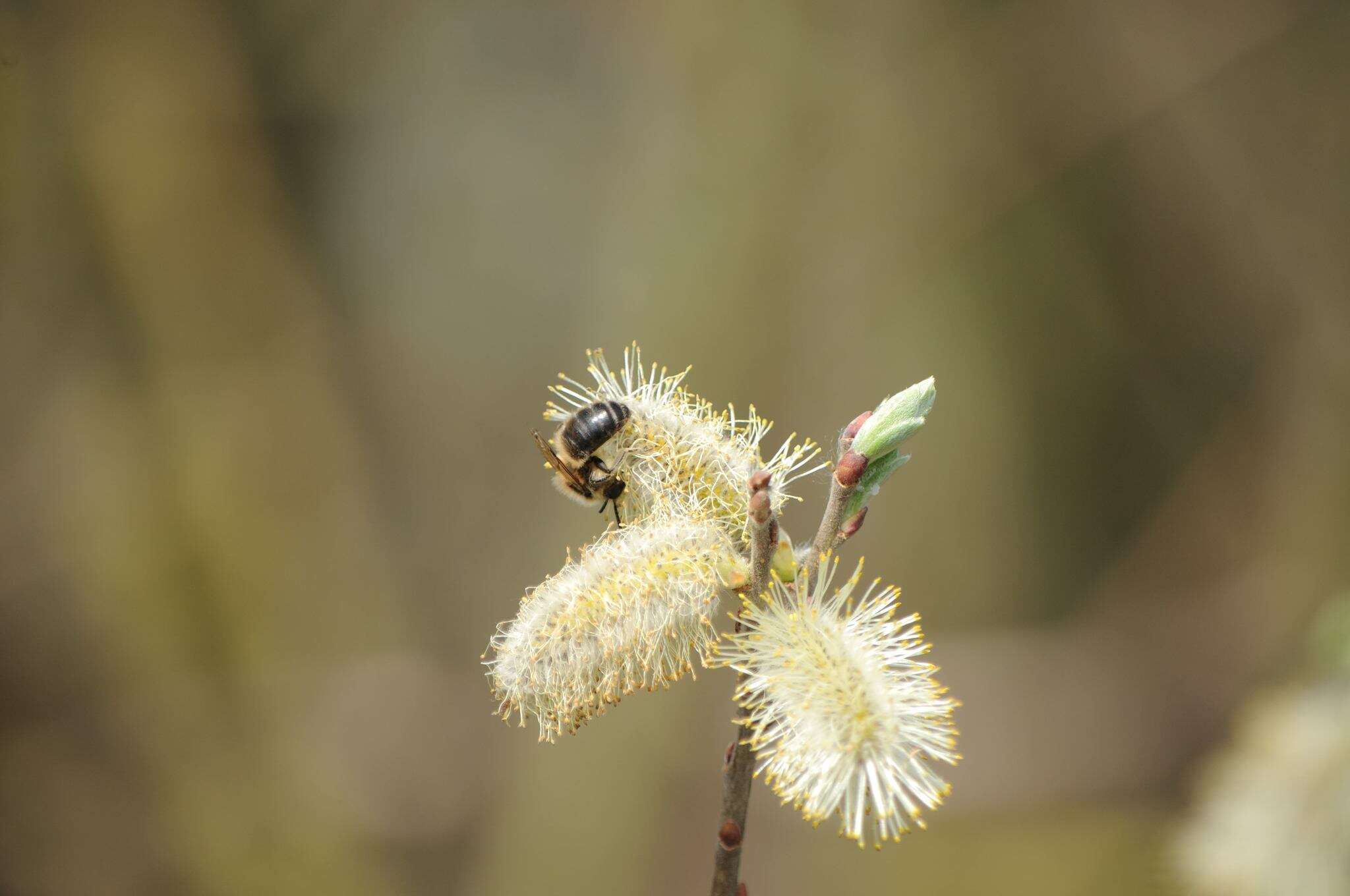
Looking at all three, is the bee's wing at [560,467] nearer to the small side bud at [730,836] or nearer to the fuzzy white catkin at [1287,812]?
the small side bud at [730,836]

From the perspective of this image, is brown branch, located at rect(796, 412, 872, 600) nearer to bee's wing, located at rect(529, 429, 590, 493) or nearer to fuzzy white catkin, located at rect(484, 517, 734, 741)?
fuzzy white catkin, located at rect(484, 517, 734, 741)

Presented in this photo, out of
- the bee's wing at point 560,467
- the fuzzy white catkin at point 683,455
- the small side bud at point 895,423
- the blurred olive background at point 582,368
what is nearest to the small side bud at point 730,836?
the fuzzy white catkin at point 683,455

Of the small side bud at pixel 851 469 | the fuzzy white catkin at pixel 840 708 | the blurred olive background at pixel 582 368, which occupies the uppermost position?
the blurred olive background at pixel 582 368

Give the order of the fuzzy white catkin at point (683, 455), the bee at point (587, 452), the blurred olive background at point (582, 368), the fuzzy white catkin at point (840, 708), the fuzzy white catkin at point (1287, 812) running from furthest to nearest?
1. the blurred olive background at point (582, 368)
2. the fuzzy white catkin at point (1287, 812)
3. the bee at point (587, 452)
4. the fuzzy white catkin at point (683, 455)
5. the fuzzy white catkin at point (840, 708)

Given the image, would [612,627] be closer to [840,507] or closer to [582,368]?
[840,507]

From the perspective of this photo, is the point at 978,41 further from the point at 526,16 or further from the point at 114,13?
the point at 114,13

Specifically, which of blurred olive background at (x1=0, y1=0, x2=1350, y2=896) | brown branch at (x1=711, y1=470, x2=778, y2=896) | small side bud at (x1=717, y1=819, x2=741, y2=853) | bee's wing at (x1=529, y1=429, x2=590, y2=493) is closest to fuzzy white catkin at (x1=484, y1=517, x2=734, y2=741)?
brown branch at (x1=711, y1=470, x2=778, y2=896)

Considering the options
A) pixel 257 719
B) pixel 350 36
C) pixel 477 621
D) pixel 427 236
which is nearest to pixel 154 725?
pixel 257 719

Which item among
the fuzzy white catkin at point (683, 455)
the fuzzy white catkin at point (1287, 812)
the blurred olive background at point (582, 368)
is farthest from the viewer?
the blurred olive background at point (582, 368)
